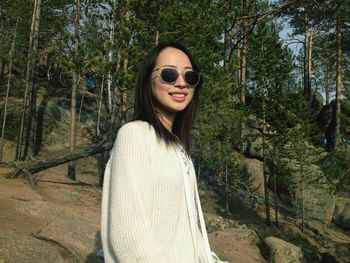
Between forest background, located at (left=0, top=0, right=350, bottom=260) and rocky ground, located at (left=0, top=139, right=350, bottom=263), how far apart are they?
116 centimetres

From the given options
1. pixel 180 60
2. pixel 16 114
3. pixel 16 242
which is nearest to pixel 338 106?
pixel 16 114

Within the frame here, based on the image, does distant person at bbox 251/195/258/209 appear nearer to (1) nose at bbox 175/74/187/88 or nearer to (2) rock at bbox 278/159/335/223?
(2) rock at bbox 278/159/335/223

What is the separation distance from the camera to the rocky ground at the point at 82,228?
17.0 ft

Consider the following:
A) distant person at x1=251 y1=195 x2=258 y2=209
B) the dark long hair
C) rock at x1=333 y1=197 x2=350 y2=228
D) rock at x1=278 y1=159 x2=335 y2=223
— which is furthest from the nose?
rock at x1=333 y1=197 x2=350 y2=228

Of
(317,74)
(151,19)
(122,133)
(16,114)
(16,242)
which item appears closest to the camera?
(122,133)

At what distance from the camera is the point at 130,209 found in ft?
4.50

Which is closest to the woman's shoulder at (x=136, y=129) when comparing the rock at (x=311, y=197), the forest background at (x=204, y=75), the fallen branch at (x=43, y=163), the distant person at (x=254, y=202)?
the forest background at (x=204, y=75)

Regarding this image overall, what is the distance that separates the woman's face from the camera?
179 cm

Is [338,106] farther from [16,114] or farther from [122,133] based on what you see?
[122,133]

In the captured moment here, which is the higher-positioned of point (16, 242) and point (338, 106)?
point (338, 106)

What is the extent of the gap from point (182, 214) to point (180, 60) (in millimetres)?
729

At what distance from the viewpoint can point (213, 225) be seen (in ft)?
46.0

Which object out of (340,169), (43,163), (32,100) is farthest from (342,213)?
(32,100)

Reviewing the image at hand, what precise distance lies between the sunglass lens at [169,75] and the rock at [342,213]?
75.8 ft
